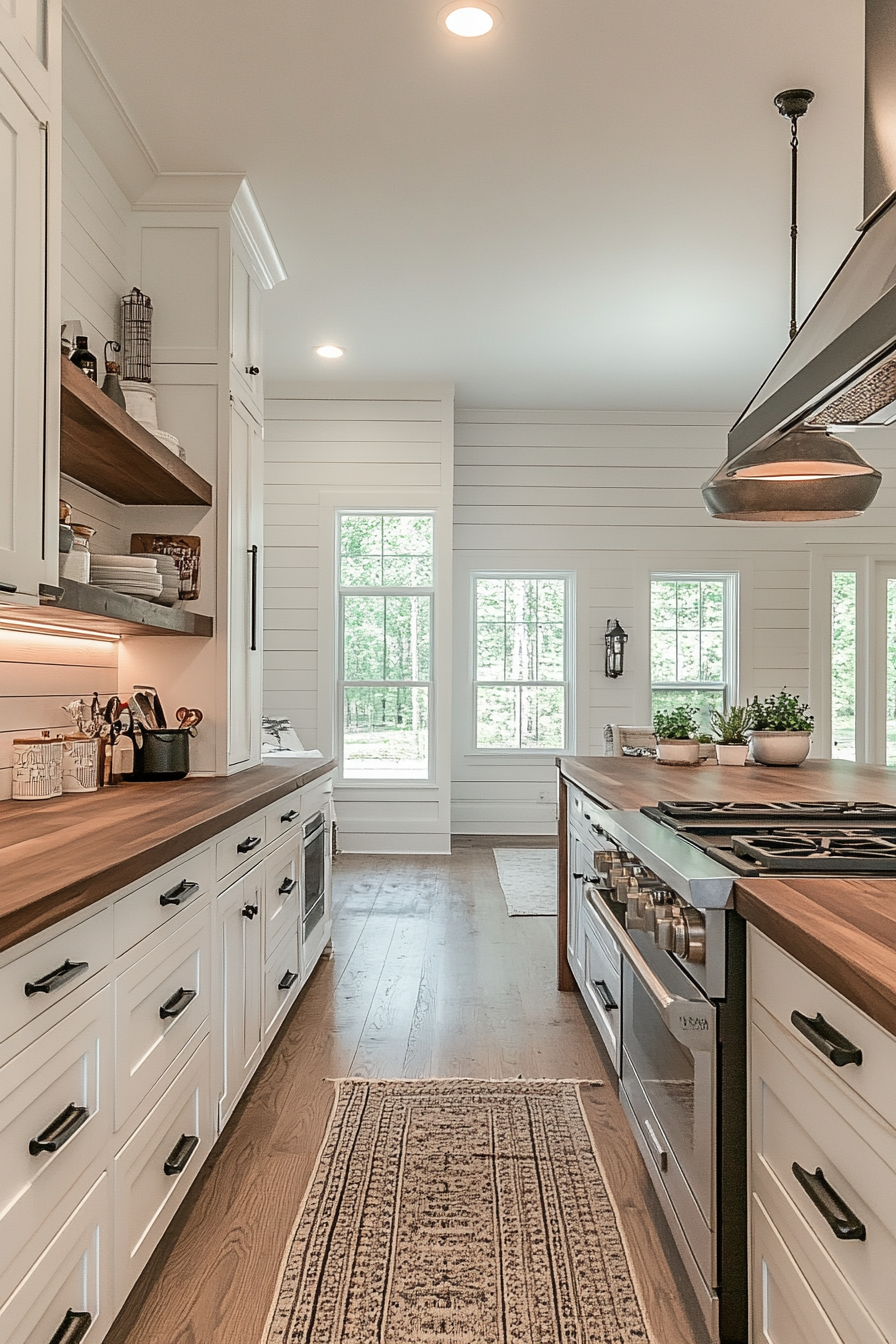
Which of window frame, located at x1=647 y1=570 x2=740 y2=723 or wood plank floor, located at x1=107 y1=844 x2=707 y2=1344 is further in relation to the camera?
window frame, located at x1=647 y1=570 x2=740 y2=723

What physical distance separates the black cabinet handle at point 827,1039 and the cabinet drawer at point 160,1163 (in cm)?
113

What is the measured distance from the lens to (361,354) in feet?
20.2

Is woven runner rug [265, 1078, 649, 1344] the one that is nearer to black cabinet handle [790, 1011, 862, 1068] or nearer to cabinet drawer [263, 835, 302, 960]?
cabinet drawer [263, 835, 302, 960]

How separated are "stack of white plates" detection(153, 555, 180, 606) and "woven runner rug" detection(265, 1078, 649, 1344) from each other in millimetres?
1663

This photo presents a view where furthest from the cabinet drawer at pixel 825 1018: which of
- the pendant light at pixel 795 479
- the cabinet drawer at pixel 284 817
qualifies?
the cabinet drawer at pixel 284 817

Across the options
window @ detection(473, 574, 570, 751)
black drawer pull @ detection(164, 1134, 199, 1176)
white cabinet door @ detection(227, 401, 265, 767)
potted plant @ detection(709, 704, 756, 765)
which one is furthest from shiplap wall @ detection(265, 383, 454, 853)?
black drawer pull @ detection(164, 1134, 199, 1176)

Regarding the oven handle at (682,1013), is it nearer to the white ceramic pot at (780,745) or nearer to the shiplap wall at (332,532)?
the white ceramic pot at (780,745)

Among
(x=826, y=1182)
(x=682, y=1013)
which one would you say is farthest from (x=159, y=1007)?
(x=826, y=1182)

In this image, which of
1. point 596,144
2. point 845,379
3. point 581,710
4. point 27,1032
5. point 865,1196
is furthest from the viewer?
point 581,710

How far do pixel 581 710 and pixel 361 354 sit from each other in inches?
119

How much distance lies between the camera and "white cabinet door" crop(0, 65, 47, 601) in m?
1.83

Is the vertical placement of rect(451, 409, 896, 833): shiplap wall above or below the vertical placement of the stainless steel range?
above

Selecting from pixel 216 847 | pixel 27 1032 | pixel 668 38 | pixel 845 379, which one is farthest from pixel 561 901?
pixel 668 38

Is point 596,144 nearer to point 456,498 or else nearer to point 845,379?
point 845,379
